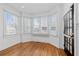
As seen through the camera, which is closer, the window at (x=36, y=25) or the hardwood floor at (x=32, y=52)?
the hardwood floor at (x=32, y=52)

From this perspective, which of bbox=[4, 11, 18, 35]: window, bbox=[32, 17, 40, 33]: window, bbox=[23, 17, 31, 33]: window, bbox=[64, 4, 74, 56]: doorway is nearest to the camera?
bbox=[64, 4, 74, 56]: doorway

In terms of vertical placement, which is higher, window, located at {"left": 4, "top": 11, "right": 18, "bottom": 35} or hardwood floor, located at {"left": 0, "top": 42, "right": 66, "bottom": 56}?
window, located at {"left": 4, "top": 11, "right": 18, "bottom": 35}

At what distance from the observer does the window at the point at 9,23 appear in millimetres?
3600

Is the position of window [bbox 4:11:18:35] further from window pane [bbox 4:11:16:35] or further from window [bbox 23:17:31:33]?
window [bbox 23:17:31:33]

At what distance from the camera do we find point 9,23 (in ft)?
12.4

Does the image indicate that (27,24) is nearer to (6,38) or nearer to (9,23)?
(9,23)

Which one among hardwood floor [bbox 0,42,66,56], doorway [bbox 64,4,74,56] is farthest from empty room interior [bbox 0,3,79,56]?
doorway [bbox 64,4,74,56]

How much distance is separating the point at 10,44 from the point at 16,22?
1.17m

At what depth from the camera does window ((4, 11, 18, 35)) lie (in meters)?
3.60

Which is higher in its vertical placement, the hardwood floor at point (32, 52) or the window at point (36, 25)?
the window at point (36, 25)

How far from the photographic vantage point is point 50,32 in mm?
4398

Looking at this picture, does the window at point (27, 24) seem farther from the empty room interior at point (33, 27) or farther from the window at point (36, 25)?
the window at point (36, 25)

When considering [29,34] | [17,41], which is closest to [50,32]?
[29,34]

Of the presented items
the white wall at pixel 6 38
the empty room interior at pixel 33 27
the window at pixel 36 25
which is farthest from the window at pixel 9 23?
the window at pixel 36 25
